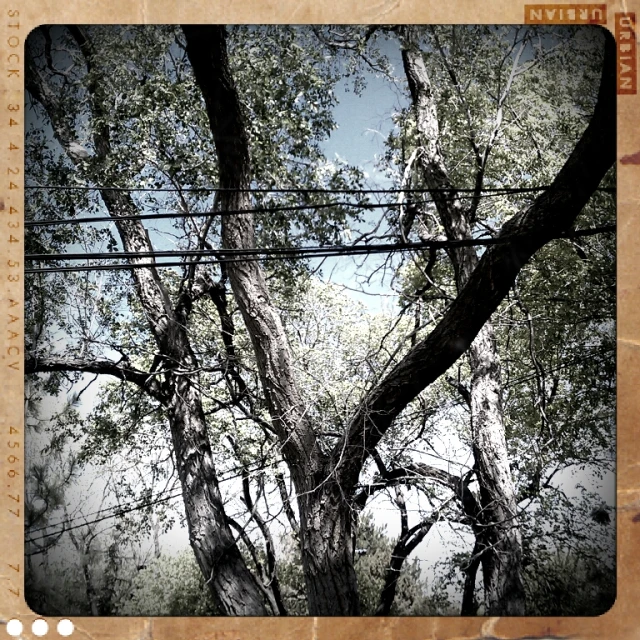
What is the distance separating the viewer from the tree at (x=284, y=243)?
1.84m

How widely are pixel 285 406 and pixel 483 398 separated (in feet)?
1.92

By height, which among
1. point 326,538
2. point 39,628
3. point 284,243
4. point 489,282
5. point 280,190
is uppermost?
point 280,190

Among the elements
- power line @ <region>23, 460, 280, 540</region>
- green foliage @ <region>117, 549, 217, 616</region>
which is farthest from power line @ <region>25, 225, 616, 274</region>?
green foliage @ <region>117, 549, 217, 616</region>

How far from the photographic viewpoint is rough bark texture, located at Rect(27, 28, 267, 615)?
1.85 m

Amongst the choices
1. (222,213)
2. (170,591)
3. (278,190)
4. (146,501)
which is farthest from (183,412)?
(278,190)

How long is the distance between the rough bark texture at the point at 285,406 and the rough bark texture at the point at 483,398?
1.30 ft

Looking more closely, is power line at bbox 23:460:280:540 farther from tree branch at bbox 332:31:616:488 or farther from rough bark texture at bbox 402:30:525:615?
rough bark texture at bbox 402:30:525:615

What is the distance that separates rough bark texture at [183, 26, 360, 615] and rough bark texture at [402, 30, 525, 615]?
15.6 inches

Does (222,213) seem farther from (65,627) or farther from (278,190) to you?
(65,627)

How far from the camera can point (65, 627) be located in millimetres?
1735

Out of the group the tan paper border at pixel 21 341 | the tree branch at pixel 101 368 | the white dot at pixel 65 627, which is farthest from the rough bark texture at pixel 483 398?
the white dot at pixel 65 627

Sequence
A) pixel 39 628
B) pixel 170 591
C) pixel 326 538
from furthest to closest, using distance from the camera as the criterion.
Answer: pixel 326 538, pixel 170 591, pixel 39 628

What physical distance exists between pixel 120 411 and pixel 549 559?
4.02 feet

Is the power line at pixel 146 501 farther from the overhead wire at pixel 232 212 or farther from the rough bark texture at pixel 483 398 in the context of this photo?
the overhead wire at pixel 232 212
